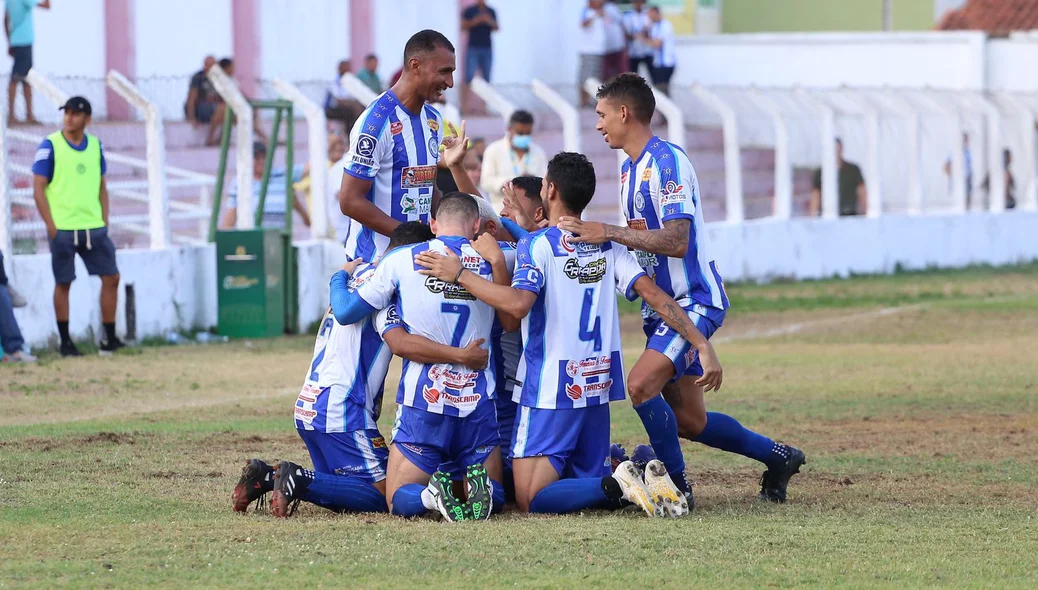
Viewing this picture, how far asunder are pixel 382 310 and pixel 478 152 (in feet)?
34.9

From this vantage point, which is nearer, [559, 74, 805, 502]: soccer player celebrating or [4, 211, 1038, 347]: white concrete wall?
[559, 74, 805, 502]: soccer player celebrating

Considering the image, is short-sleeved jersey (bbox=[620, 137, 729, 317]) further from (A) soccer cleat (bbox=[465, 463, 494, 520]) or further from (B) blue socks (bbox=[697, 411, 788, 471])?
(A) soccer cleat (bbox=[465, 463, 494, 520])

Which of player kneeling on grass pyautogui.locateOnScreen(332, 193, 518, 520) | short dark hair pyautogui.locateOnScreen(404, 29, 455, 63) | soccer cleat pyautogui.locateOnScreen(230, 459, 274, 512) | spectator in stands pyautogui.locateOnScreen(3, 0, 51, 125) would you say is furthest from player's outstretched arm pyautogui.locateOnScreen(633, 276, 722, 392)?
spectator in stands pyautogui.locateOnScreen(3, 0, 51, 125)

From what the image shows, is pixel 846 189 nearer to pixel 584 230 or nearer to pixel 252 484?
pixel 584 230

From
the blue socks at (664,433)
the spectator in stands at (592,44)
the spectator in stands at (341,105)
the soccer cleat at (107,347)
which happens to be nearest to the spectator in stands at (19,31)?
the spectator in stands at (341,105)

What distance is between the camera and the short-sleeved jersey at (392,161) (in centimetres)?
764

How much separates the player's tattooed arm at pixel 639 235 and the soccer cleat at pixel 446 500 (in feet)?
3.89

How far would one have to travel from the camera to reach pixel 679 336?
7.29 metres

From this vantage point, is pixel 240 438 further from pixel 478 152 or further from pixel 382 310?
Result: pixel 478 152

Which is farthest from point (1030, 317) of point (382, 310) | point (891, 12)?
point (891, 12)

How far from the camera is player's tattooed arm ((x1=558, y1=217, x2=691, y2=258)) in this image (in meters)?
7.09

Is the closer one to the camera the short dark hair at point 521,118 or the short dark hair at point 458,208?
the short dark hair at point 458,208

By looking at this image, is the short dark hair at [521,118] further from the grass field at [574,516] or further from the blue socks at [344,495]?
the blue socks at [344,495]

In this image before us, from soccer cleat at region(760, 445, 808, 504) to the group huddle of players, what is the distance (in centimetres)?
45
